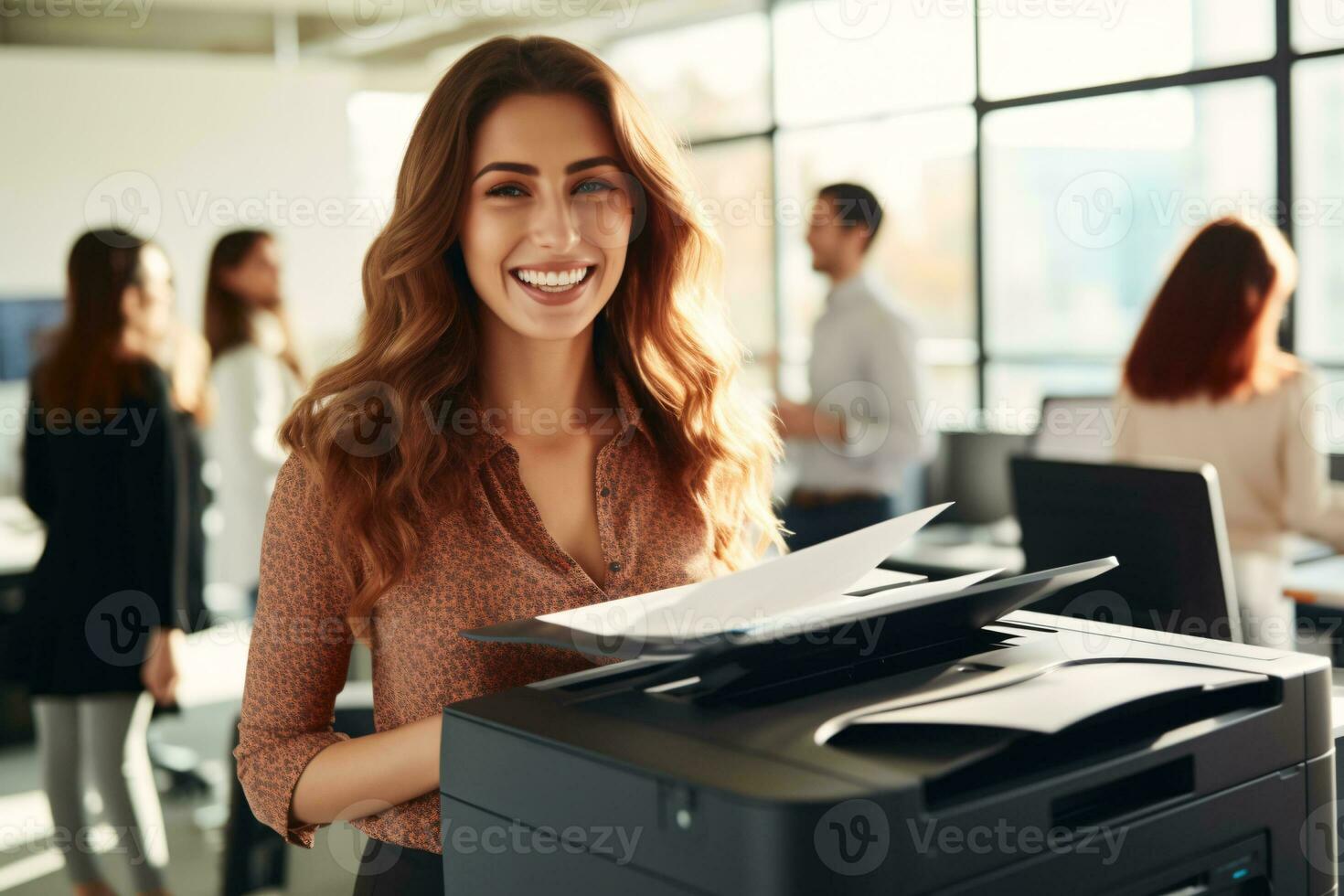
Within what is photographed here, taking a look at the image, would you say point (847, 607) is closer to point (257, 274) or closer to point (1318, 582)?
point (1318, 582)

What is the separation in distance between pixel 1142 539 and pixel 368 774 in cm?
160

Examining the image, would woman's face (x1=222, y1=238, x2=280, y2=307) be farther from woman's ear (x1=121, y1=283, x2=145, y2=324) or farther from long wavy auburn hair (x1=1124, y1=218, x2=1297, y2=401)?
long wavy auburn hair (x1=1124, y1=218, x2=1297, y2=401)

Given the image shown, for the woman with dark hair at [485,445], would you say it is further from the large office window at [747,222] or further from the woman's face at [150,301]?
the large office window at [747,222]

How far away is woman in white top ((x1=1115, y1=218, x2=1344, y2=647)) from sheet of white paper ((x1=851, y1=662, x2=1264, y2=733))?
77.7 inches

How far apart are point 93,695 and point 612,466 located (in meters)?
2.07

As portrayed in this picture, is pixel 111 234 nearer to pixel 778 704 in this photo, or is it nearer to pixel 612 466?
pixel 612 466

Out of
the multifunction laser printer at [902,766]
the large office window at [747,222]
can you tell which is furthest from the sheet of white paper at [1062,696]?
the large office window at [747,222]

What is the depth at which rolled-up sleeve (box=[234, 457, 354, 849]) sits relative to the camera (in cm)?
108

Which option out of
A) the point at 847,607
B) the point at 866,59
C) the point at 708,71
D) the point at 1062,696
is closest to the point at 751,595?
the point at 847,607

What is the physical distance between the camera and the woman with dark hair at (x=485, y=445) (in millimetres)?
1092

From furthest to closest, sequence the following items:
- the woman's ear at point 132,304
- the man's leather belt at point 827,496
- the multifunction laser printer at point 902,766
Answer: the man's leather belt at point 827,496 < the woman's ear at point 132,304 < the multifunction laser printer at point 902,766

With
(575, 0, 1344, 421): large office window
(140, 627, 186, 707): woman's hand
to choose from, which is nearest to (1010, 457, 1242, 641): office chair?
(575, 0, 1344, 421): large office window

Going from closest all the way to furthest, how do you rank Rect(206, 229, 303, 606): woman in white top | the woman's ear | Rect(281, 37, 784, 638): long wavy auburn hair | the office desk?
Rect(281, 37, 784, 638): long wavy auburn hair
the office desk
the woman's ear
Rect(206, 229, 303, 606): woman in white top

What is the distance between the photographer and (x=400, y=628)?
3.72 ft
